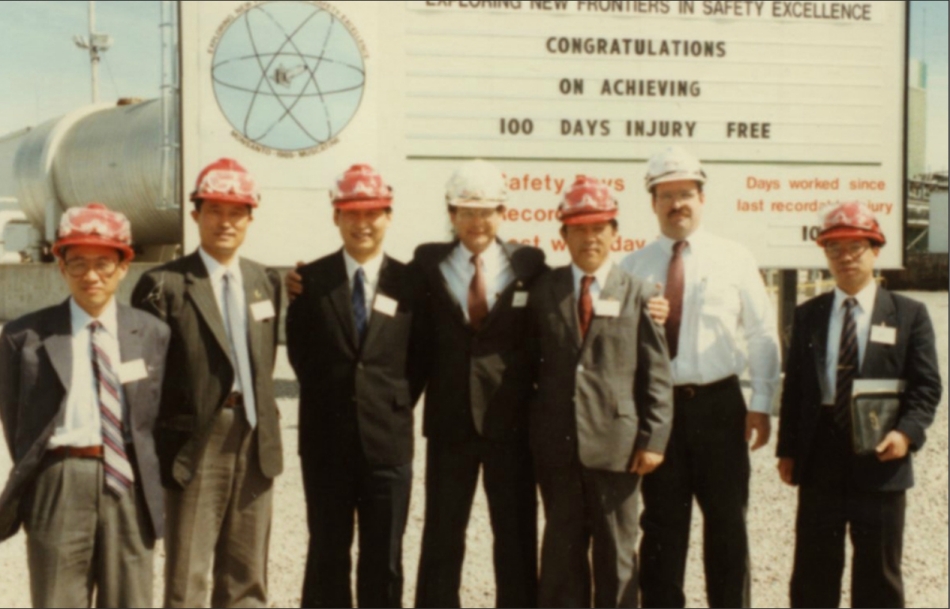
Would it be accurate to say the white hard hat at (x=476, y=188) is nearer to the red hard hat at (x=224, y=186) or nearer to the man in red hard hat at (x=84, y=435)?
the red hard hat at (x=224, y=186)

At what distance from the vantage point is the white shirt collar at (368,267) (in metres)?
3.93

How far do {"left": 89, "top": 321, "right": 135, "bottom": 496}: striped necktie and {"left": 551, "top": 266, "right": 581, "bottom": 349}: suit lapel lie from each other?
1561 millimetres

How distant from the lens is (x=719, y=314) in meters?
4.18

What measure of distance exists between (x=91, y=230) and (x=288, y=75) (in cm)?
434

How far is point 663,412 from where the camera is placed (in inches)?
152

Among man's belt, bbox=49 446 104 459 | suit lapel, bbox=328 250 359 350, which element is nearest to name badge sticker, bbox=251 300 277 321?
suit lapel, bbox=328 250 359 350

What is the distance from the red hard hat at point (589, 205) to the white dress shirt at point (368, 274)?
2.35 ft

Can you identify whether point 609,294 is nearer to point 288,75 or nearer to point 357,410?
point 357,410

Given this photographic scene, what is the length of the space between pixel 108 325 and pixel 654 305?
75.8 inches

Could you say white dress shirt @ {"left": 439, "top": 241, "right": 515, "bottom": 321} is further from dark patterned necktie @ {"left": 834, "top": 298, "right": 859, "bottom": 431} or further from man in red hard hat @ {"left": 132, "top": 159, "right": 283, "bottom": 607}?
dark patterned necktie @ {"left": 834, "top": 298, "right": 859, "bottom": 431}

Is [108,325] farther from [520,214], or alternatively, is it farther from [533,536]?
[520,214]

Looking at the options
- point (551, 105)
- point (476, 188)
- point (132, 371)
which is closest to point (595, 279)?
point (476, 188)

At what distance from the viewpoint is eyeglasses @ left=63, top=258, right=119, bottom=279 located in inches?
131

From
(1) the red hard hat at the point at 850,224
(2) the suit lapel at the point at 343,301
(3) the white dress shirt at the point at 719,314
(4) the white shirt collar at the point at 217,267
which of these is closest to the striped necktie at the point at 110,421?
(4) the white shirt collar at the point at 217,267
